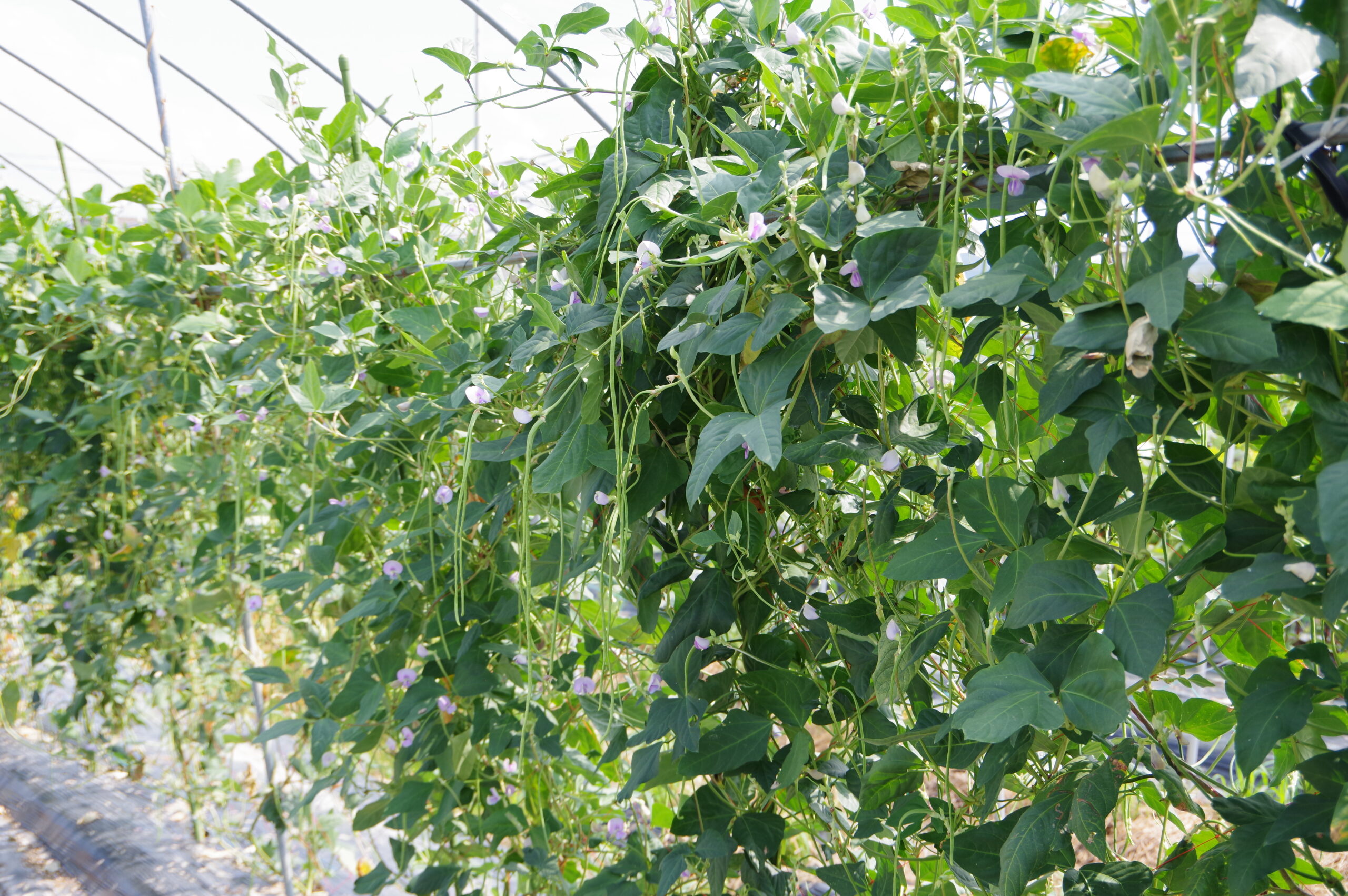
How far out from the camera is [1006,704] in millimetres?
544

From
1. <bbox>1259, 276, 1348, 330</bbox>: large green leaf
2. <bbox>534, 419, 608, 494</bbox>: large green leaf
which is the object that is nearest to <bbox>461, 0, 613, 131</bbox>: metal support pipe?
<bbox>534, 419, 608, 494</bbox>: large green leaf

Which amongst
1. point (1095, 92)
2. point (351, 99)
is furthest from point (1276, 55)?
point (351, 99)

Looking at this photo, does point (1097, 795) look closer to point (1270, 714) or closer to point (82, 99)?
point (1270, 714)

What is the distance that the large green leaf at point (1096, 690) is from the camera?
51cm

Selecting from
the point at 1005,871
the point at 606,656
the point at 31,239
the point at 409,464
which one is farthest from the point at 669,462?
the point at 31,239

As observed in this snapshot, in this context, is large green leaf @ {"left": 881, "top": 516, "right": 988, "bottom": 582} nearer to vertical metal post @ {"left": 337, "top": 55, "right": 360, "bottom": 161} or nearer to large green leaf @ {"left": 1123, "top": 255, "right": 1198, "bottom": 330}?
large green leaf @ {"left": 1123, "top": 255, "right": 1198, "bottom": 330}

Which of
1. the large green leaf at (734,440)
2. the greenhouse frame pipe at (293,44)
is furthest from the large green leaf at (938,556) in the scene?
the greenhouse frame pipe at (293,44)

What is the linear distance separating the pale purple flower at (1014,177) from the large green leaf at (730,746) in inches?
20.8

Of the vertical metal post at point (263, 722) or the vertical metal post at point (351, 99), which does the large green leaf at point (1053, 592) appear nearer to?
the vertical metal post at point (351, 99)

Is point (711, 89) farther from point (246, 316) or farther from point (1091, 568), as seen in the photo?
point (246, 316)

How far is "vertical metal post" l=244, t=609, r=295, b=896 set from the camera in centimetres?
187

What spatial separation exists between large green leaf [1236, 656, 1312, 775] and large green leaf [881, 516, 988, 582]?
7.2 inches

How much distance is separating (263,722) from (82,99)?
3211 mm

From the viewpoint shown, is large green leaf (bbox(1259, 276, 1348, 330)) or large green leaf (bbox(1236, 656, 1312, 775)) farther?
large green leaf (bbox(1236, 656, 1312, 775))
